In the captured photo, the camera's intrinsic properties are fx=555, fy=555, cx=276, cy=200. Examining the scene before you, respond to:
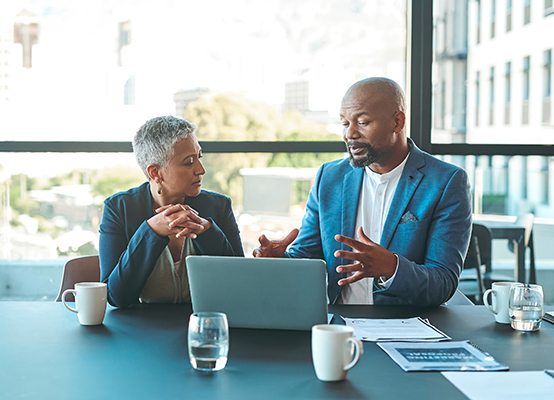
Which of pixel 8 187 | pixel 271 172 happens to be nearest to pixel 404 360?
pixel 271 172

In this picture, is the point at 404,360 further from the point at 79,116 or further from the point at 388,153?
the point at 79,116

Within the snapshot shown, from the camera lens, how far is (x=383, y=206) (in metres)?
2.30

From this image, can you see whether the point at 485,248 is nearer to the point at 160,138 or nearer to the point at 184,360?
the point at 160,138

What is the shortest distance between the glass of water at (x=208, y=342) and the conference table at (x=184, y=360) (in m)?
0.02

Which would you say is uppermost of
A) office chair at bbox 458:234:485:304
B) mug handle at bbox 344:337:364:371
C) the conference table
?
mug handle at bbox 344:337:364:371

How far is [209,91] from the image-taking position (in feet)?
11.7

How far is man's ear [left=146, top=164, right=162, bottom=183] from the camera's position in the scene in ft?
7.07

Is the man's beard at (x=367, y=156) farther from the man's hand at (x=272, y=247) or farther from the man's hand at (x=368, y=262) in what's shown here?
the man's hand at (x=368, y=262)

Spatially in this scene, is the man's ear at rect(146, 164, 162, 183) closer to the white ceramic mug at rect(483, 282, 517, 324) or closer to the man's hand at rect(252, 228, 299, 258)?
the man's hand at rect(252, 228, 299, 258)

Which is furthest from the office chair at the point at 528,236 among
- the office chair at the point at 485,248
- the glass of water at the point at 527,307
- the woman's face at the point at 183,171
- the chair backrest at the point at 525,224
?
the woman's face at the point at 183,171

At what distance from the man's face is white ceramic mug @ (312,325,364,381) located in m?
1.27

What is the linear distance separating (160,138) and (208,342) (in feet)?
3.79

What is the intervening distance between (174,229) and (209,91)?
1.86 meters

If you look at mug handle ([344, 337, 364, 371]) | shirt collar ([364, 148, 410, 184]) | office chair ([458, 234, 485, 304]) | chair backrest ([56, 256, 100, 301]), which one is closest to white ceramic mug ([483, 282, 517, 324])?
mug handle ([344, 337, 364, 371])
